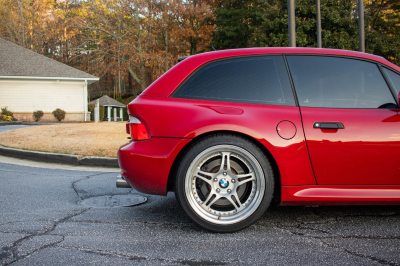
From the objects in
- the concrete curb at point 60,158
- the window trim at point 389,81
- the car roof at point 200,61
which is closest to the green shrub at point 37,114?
the concrete curb at point 60,158

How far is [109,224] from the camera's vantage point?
3.38 m

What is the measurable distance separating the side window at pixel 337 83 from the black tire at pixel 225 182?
0.69 metres

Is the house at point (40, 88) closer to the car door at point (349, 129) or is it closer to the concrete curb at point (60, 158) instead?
the concrete curb at point (60, 158)

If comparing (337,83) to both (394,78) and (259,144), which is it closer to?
(394,78)

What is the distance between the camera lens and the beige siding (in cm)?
2778

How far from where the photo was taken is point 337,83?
3352 mm

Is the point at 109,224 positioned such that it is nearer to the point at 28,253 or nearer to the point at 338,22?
the point at 28,253

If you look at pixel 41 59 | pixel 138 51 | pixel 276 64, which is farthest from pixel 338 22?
pixel 276 64

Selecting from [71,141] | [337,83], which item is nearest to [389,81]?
[337,83]

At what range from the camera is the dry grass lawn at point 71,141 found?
337 inches

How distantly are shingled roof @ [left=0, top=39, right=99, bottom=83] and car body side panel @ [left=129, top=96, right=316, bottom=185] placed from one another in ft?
89.4

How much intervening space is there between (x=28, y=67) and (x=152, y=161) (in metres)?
29.5

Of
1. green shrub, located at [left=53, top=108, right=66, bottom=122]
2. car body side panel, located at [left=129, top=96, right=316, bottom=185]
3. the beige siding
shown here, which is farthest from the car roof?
the beige siding

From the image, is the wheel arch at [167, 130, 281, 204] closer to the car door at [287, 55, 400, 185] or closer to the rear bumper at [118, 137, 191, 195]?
the rear bumper at [118, 137, 191, 195]
